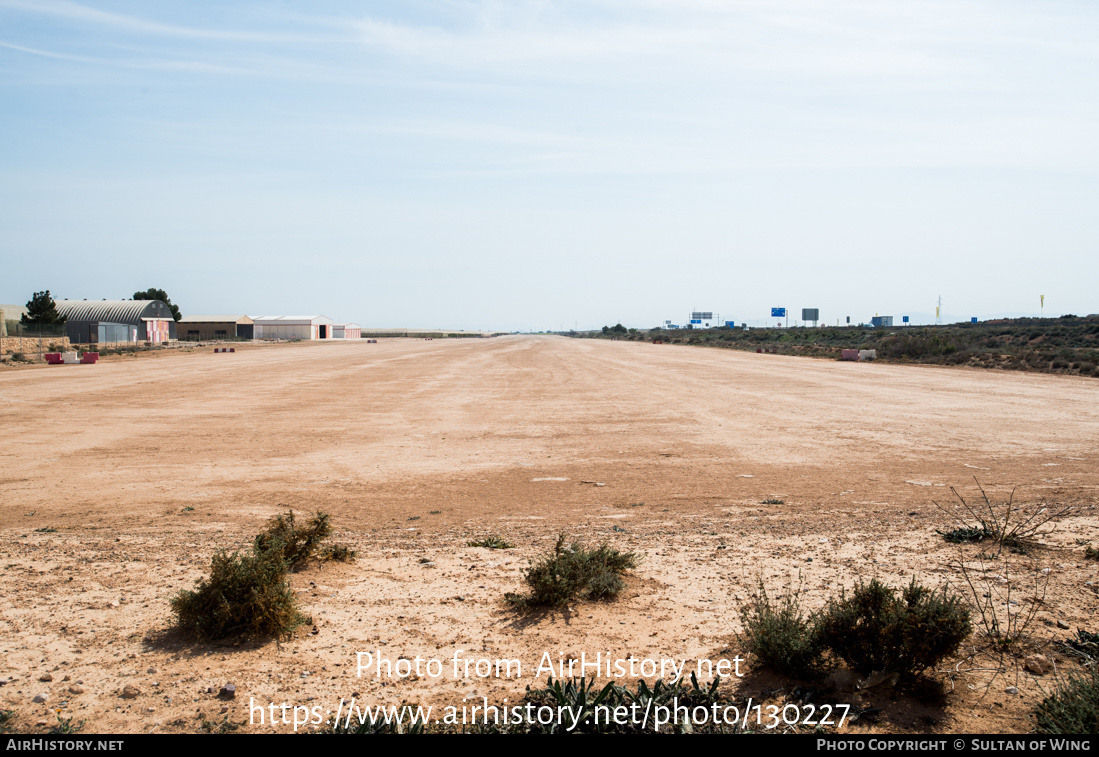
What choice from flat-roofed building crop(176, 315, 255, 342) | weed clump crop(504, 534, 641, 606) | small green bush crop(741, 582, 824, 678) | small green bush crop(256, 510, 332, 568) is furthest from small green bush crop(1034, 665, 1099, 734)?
flat-roofed building crop(176, 315, 255, 342)

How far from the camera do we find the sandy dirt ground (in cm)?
436

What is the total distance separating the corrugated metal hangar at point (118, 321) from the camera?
210 feet

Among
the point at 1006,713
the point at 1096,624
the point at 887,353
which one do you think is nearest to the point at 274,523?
the point at 1006,713

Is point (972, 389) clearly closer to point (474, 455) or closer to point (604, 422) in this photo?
point (604, 422)

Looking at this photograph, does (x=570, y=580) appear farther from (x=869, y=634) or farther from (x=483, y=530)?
(x=483, y=530)

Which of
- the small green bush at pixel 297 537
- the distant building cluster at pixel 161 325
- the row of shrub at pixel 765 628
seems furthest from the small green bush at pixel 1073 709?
the distant building cluster at pixel 161 325

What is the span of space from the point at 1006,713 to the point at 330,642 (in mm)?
4575

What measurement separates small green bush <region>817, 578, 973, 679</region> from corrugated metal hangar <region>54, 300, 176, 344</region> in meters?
74.5

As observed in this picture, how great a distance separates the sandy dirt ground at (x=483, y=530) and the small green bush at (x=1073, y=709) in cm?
10

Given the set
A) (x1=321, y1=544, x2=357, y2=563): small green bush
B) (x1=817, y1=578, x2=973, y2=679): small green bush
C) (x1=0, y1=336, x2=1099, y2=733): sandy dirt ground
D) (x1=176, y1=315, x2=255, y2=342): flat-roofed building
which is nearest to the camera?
(x1=817, y1=578, x2=973, y2=679): small green bush

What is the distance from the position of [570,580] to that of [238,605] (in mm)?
2680

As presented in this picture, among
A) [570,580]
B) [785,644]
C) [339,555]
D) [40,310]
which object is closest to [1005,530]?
[785,644]

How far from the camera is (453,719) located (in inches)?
155

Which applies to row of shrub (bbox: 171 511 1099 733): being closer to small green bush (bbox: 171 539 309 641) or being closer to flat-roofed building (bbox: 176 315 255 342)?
small green bush (bbox: 171 539 309 641)
